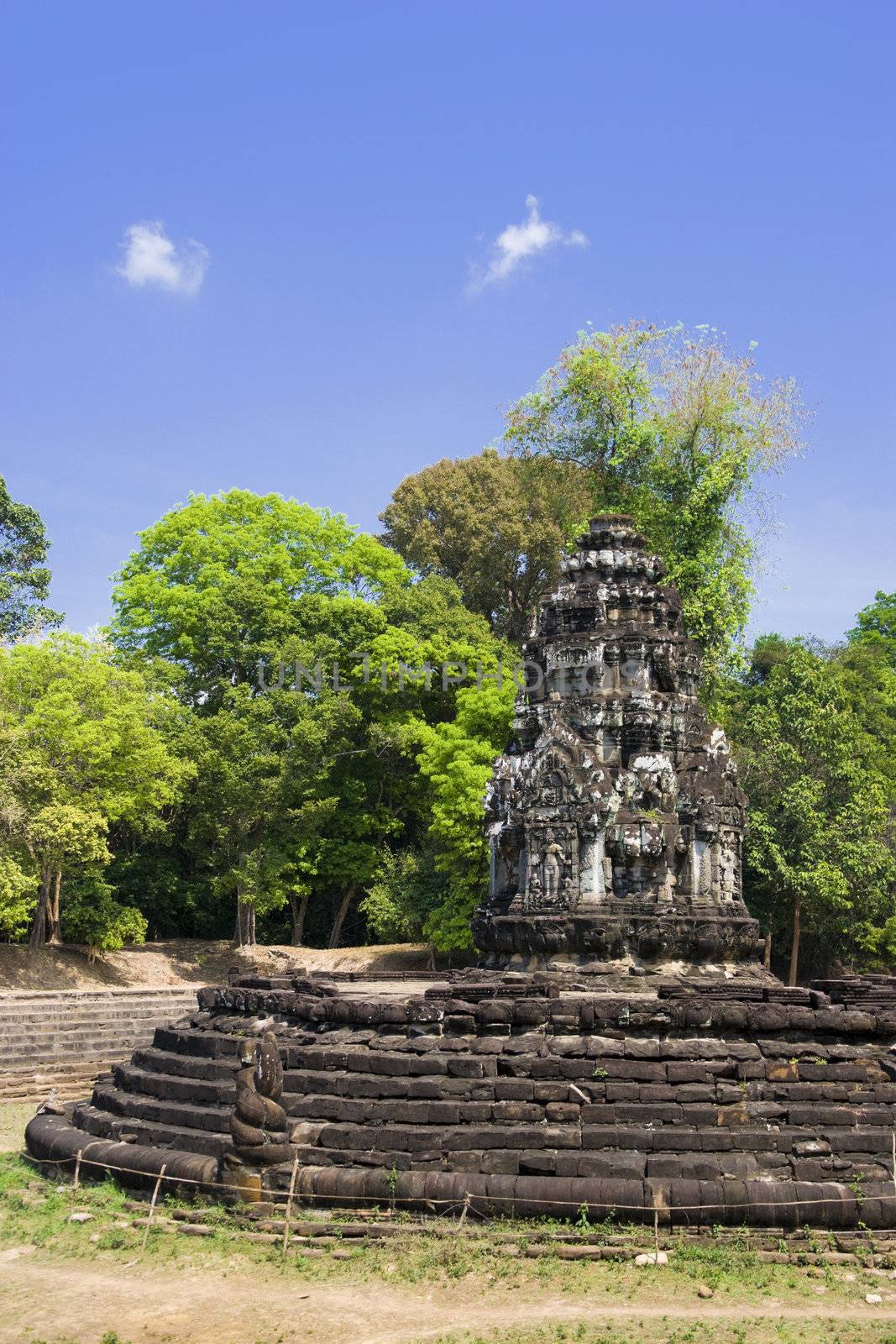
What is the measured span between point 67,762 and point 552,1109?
19.4 m

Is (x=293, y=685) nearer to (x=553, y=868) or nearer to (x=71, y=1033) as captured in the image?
(x=71, y=1033)

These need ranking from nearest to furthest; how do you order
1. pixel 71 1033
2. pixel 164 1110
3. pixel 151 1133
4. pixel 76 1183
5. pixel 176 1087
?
pixel 76 1183
pixel 151 1133
pixel 164 1110
pixel 176 1087
pixel 71 1033

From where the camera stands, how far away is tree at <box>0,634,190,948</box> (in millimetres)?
26156

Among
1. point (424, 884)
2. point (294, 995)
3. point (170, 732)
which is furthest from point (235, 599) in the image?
point (294, 995)

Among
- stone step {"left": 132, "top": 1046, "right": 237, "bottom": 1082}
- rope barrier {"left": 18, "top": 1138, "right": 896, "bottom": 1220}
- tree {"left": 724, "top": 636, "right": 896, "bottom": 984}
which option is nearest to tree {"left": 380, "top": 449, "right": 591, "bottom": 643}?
tree {"left": 724, "top": 636, "right": 896, "bottom": 984}

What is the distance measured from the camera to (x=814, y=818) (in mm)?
27469

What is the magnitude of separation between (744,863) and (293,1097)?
18.3m

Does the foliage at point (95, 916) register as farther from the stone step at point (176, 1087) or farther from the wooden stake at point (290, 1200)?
the wooden stake at point (290, 1200)

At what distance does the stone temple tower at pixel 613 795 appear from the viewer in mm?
16469

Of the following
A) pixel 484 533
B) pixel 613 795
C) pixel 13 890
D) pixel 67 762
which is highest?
pixel 484 533

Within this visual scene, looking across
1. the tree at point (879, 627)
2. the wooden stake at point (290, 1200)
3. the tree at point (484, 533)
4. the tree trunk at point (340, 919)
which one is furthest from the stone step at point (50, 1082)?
the tree at point (879, 627)

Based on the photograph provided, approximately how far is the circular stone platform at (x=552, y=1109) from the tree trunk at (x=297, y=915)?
20.5m

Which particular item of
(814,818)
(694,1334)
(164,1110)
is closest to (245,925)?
→ (814,818)

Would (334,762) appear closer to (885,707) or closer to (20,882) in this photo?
(20,882)
